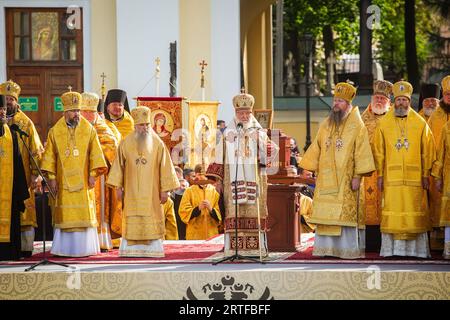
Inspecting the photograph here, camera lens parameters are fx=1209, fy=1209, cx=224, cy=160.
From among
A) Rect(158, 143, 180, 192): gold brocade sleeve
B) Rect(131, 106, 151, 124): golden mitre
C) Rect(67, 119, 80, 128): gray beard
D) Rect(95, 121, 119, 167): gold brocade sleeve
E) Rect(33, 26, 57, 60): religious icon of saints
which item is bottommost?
Rect(158, 143, 180, 192): gold brocade sleeve

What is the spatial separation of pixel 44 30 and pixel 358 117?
7924 mm

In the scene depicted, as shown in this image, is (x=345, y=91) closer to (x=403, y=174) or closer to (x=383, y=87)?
(x=383, y=87)

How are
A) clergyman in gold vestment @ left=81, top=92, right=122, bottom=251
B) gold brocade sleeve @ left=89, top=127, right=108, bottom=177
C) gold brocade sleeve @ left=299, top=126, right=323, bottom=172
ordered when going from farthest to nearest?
clergyman in gold vestment @ left=81, top=92, right=122, bottom=251, gold brocade sleeve @ left=89, top=127, right=108, bottom=177, gold brocade sleeve @ left=299, top=126, right=323, bottom=172

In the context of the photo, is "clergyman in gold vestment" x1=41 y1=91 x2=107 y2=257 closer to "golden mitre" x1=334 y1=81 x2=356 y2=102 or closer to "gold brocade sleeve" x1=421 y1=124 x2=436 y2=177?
"golden mitre" x1=334 y1=81 x2=356 y2=102

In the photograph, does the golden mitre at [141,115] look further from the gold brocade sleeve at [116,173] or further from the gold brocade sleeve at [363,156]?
the gold brocade sleeve at [363,156]

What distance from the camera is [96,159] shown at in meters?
14.9

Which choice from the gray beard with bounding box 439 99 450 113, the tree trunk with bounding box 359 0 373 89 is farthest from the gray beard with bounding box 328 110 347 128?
the tree trunk with bounding box 359 0 373 89

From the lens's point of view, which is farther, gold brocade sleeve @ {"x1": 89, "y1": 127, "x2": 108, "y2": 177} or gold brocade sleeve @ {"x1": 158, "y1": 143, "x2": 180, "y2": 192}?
gold brocade sleeve @ {"x1": 89, "y1": 127, "x2": 108, "y2": 177}

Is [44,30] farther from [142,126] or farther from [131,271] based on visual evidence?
[131,271]

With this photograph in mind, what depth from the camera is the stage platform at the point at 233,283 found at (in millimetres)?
12977

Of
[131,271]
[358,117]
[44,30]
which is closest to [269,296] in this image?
[131,271]

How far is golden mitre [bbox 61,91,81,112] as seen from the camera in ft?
48.5

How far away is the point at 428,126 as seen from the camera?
1480 centimetres

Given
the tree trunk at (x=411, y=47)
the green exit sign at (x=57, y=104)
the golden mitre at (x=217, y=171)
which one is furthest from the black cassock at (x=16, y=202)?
the tree trunk at (x=411, y=47)
